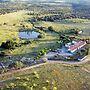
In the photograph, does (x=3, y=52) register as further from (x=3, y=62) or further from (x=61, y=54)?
(x=61, y=54)

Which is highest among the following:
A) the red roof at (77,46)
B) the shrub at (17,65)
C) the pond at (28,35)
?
the shrub at (17,65)

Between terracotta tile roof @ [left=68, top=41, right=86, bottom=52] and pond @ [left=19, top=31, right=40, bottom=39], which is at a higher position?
terracotta tile roof @ [left=68, top=41, right=86, bottom=52]

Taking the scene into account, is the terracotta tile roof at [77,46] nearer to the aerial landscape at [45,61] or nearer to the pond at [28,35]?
the aerial landscape at [45,61]

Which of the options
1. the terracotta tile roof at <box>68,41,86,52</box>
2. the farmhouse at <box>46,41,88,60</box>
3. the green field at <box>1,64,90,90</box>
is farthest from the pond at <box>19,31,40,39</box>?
the green field at <box>1,64,90,90</box>

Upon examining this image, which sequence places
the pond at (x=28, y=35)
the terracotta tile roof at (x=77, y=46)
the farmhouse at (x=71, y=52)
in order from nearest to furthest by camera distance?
1. the farmhouse at (x=71, y=52)
2. the terracotta tile roof at (x=77, y=46)
3. the pond at (x=28, y=35)

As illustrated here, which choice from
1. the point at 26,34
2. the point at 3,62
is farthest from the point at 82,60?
the point at 26,34

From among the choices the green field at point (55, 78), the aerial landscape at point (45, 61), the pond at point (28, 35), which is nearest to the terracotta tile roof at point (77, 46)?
the aerial landscape at point (45, 61)

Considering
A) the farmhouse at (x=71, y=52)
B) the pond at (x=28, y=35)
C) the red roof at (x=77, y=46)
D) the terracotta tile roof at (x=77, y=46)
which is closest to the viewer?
the farmhouse at (x=71, y=52)

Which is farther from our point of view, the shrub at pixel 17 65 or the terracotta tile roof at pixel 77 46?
the terracotta tile roof at pixel 77 46

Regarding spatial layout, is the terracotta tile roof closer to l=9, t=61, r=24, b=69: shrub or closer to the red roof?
the red roof
